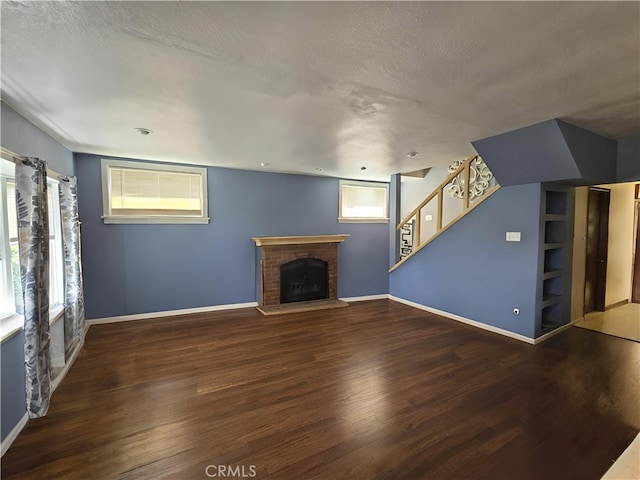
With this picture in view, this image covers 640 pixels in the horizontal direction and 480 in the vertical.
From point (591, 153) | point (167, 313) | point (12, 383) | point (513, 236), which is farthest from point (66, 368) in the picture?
point (591, 153)

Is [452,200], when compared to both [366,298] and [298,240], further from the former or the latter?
[298,240]

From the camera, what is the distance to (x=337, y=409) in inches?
89.7

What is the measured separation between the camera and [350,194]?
5.99m

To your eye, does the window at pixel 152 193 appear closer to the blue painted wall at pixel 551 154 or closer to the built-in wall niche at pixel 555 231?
the blue painted wall at pixel 551 154

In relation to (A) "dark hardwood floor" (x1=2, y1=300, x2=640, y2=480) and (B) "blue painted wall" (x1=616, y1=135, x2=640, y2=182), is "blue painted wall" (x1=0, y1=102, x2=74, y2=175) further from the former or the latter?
(B) "blue painted wall" (x1=616, y1=135, x2=640, y2=182)

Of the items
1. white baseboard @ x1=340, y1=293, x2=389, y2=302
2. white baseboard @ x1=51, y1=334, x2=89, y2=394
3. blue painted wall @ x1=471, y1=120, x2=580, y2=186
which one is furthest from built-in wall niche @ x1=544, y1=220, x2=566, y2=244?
white baseboard @ x1=51, y1=334, x2=89, y2=394

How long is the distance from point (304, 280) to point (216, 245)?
1716 millimetres

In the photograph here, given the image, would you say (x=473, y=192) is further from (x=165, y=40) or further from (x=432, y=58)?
(x=165, y=40)

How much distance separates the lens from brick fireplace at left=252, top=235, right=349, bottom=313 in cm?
496

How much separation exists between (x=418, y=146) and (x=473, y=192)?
251 cm

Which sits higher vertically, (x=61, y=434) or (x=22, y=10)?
(x=22, y=10)

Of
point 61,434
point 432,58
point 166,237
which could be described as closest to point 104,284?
point 166,237

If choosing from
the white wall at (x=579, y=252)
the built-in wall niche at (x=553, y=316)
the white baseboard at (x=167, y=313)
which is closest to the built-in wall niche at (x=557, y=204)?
the white wall at (x=579, y=252)

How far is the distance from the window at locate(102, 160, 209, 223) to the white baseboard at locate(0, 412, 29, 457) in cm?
276
